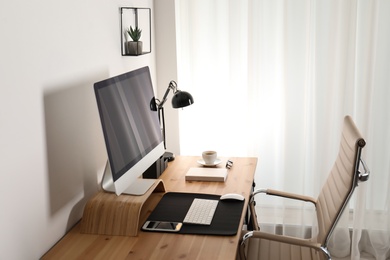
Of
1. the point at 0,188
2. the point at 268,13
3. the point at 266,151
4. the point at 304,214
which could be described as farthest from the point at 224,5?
the point at 0,188

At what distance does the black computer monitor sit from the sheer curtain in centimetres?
86

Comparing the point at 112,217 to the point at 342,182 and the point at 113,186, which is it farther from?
the point at 342,182

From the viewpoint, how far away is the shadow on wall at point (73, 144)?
6.51ft

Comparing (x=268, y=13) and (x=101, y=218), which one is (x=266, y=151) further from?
(x=101, y=218)

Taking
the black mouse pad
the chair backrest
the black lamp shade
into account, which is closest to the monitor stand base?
the black mouse pad

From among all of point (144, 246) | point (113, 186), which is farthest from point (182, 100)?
point (144, 246)

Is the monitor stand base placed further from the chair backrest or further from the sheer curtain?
the sheer curtain

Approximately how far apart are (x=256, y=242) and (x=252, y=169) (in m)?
0.43

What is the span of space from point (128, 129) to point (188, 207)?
41cm

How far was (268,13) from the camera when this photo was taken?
3.25 metres

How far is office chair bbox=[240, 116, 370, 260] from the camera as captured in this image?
202 centimetres

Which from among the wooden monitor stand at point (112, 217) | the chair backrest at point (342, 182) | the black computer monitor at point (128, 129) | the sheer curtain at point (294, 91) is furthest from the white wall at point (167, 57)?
the wooden monitor stand at point (112, 217)

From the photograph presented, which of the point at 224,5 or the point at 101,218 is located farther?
the point at 224,5

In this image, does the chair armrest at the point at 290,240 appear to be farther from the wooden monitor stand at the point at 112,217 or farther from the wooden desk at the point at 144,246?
the wooden monitor stand at the point at 112,217
